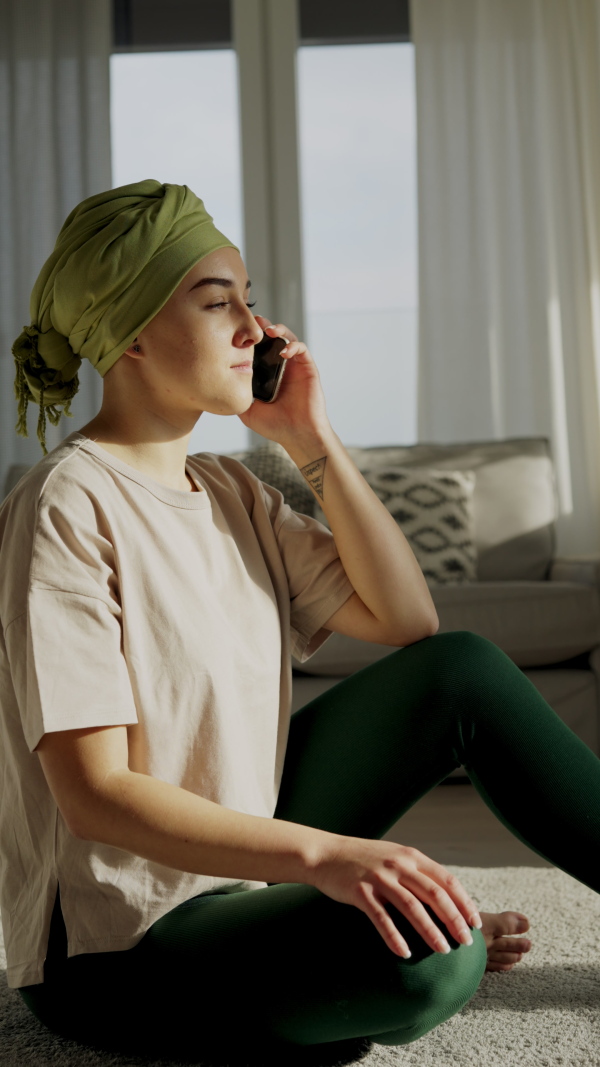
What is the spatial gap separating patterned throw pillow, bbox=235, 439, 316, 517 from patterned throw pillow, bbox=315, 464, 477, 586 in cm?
8

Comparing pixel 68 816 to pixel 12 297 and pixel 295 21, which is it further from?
pixel 295 21

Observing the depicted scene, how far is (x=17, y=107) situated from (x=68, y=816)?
420 centimetres

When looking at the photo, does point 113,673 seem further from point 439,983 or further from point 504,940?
point 504,940

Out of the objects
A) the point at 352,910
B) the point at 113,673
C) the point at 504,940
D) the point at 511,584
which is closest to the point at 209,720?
the point at 113,673

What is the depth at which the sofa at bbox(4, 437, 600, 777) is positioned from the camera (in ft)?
9.18

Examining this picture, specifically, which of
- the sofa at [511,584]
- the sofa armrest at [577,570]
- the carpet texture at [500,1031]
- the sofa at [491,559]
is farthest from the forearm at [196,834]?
the sofa armrest at [577,570]

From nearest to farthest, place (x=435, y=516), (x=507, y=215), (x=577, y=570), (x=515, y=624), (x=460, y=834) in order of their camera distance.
Result: 1. (x=460, y=834)
2. (x=515, y=624)
3. (x=577, y=570)
4. (x=435, y=516)
5. (x=507, y=215)

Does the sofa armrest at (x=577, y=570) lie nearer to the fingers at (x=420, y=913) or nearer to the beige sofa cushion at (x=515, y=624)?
the beige sofa cushion at (x=515, y=624)

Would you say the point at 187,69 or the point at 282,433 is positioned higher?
the point at 187,69

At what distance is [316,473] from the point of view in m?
1.34

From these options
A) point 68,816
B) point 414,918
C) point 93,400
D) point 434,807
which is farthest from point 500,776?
point 93,400

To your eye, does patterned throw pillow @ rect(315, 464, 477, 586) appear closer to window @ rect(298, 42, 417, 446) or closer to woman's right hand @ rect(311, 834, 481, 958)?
window @ rect(298, 42, 417, 446)

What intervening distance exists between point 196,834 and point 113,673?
0.56 feet

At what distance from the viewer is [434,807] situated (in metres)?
2.58
